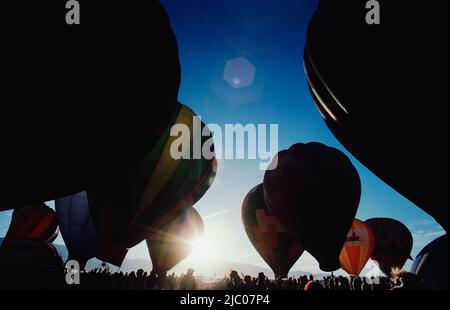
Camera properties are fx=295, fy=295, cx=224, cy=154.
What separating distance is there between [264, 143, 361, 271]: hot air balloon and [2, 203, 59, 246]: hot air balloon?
512 inches

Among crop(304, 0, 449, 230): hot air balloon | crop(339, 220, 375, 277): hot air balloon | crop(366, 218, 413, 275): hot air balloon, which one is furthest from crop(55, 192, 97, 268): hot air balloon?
crop(366, 218, 413, 275): hot air balloon

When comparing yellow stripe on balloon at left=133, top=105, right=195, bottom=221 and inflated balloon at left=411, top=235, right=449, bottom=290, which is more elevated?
yellow stripe on balloon at left=133, top=105, right=195, bottom=221

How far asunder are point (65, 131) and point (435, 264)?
14779mm

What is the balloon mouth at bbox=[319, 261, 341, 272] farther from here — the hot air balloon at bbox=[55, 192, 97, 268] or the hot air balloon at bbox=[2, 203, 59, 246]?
the hot air balloon at bbox=[2, 203, 59, 246]

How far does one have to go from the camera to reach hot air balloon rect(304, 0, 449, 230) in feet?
13.0

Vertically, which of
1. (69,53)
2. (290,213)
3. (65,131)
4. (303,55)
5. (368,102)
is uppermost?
(303,55)

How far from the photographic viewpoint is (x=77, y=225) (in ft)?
42.7

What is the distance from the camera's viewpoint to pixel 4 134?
3.57 metres

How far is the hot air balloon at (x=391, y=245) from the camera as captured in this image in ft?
62.7

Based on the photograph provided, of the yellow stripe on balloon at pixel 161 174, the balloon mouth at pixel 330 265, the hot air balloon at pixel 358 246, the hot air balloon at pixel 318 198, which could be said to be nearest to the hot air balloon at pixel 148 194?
the yellow stripe on balloon at pixel 161 174

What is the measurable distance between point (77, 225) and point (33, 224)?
4.71 metres

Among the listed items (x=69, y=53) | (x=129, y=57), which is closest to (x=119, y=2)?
(x=129, y=57)

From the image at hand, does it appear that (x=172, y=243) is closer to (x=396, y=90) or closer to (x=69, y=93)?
(x=69, y=93)
